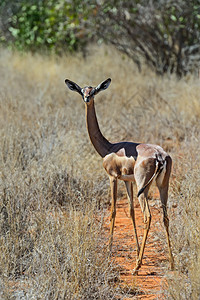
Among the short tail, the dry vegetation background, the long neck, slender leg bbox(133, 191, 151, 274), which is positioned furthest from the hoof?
the long neck

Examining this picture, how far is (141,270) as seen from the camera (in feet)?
13.1

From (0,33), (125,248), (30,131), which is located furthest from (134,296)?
(0,33)

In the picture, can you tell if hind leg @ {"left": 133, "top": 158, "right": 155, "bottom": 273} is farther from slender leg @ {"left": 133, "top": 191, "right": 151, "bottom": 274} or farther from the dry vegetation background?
the dry vegetation background

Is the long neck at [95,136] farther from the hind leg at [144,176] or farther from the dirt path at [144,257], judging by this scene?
the dirt path at [144,257]

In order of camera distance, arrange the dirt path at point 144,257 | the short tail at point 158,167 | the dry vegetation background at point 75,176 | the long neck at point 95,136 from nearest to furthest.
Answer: the dry vegetation background at point 75,176
the dirt path at point 144,257
the short tail at point 158,167
the long neck at point 95,136

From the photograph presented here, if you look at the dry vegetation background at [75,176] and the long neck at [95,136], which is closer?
the dry vegetation background at [75,176]

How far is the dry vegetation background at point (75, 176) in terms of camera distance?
3.46m

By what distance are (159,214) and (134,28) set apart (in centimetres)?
727

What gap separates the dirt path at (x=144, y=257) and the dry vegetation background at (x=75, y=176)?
0.16 m

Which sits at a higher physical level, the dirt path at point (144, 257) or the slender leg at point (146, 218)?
the slender leg at point (146, 218)

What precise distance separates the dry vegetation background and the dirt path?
0.52 ft

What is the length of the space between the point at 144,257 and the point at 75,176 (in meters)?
1.76

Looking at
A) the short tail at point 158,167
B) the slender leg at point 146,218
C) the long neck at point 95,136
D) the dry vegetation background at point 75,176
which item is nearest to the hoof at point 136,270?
the slender leg at point 146,218

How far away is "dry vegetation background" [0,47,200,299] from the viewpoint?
3.46 meters
